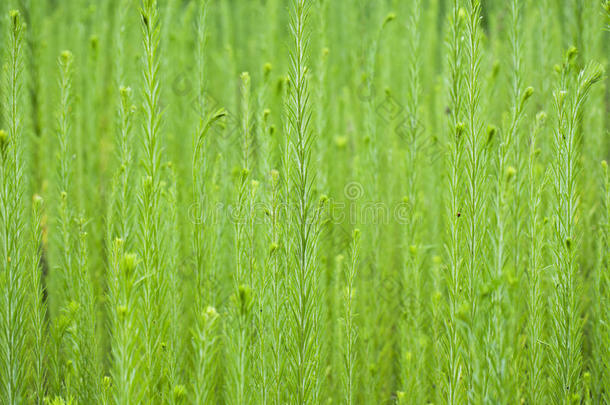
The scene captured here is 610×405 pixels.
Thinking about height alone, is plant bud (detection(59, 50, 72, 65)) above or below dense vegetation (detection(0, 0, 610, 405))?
above

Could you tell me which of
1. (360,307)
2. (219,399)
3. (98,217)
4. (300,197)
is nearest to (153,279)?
(300,197)

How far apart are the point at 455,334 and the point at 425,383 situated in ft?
1.46

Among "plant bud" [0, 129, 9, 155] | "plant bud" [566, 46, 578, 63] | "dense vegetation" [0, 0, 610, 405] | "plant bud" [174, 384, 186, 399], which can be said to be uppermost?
"plant bud" [566, 46, 578, 63]

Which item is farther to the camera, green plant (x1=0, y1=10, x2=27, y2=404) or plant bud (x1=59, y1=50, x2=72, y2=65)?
plant bud (x1=59, y1=50, x2=72, y2=65)

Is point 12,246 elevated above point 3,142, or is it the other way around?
point 3,142

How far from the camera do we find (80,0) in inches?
79.6

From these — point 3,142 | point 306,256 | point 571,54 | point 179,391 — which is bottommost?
point 179,391

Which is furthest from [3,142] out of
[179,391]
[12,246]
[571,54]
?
[571,54]

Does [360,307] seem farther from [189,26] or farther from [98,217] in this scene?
[189,26]

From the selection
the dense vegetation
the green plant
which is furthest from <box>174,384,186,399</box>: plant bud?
the green plant

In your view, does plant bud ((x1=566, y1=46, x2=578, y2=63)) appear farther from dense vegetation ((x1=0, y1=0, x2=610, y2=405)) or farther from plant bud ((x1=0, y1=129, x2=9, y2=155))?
plant bud ((x1=0, y1=129, x2=9, y2=155))

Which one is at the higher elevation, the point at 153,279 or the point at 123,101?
the point at 123,101

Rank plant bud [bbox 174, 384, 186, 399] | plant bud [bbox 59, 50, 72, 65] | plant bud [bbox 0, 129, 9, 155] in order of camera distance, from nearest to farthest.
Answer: plant bud [bbox 174, 384, 186, 399]
plant bud [bbox 0, 129, 9, 155]
plant bud [bbox 59, 50, 72, 65]

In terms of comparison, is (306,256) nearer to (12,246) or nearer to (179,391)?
(179,391)
